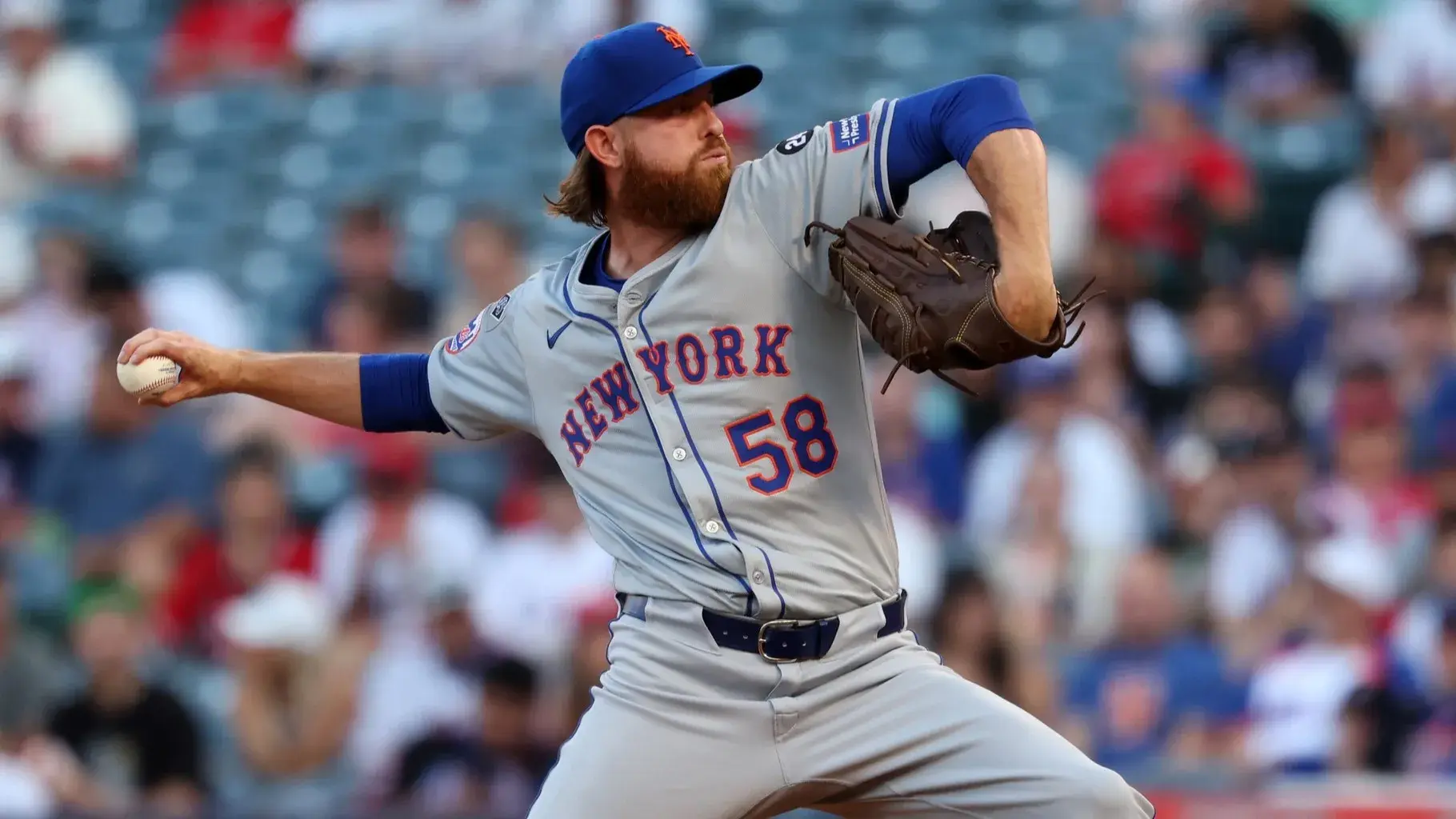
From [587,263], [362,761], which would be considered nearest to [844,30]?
[362,761]

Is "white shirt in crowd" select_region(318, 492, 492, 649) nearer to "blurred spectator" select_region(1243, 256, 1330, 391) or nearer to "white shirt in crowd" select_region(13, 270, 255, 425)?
"white shirt in crowd" select_region(13, 270, 255, 425)

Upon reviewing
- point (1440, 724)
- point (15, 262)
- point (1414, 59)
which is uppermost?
point (15, 262)

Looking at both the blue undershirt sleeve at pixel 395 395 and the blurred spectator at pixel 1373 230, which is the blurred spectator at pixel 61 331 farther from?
the blurred spectator at pixel 1373 230

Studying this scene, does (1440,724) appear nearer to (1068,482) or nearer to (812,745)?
(1068,482)

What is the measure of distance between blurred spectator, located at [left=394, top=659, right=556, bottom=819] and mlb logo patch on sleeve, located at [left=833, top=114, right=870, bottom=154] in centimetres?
299

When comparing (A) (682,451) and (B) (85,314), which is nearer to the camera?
(A) (682,451)

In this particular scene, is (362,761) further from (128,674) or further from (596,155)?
(596,155)

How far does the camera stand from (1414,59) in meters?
7.46

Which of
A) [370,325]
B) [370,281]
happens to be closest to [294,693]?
[370,325]

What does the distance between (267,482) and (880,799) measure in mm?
3920

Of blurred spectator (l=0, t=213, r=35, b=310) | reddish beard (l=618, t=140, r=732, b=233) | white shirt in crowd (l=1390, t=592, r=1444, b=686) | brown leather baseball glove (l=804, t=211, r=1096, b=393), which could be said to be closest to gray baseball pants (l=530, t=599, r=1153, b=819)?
brown leather baseball glove (l=804, t=211, r=1096, b=393)

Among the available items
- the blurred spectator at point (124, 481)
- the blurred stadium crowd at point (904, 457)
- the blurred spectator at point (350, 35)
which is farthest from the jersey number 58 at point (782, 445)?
the blurred spectator at point (350, 35)

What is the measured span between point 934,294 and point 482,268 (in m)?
4.76

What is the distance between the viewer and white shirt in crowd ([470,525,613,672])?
245 inches
